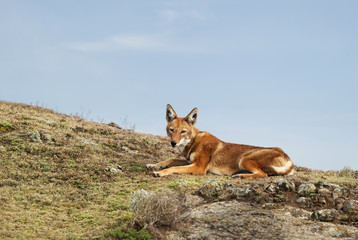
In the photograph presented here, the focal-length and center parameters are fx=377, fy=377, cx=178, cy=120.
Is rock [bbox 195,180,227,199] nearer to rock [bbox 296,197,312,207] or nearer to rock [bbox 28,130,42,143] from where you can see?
rock [bbox 296,197,312,207]

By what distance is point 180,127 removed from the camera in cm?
1350

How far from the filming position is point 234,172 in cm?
1296

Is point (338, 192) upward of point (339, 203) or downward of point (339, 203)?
upward

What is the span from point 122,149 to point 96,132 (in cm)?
318

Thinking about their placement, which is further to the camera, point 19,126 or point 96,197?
point 19,126

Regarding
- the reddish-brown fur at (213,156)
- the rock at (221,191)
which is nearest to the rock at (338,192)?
the rock at (221,191)

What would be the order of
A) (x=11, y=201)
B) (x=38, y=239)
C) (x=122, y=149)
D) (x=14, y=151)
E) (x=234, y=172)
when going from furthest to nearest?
Result: (x=122, y=149)
(x=14, y=151)
(x=234, y=172)
(x=11, y=201)
(x=38, y=239)

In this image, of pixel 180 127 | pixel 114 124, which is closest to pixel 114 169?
pixel 180 127

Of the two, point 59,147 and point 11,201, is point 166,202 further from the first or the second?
point 59,147

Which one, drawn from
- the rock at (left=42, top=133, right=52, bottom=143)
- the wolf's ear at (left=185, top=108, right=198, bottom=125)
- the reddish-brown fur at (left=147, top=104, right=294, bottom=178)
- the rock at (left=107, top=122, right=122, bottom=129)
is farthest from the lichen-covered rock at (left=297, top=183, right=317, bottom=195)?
the rock at (left=107, top=122, right=122, bottom=129)

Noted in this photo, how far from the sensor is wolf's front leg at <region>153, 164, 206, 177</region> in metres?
12.9

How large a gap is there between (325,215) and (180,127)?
6158 millimetres

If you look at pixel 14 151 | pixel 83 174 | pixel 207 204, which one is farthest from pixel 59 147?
pixel 207 204

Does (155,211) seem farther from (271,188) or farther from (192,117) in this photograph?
(192,117)
